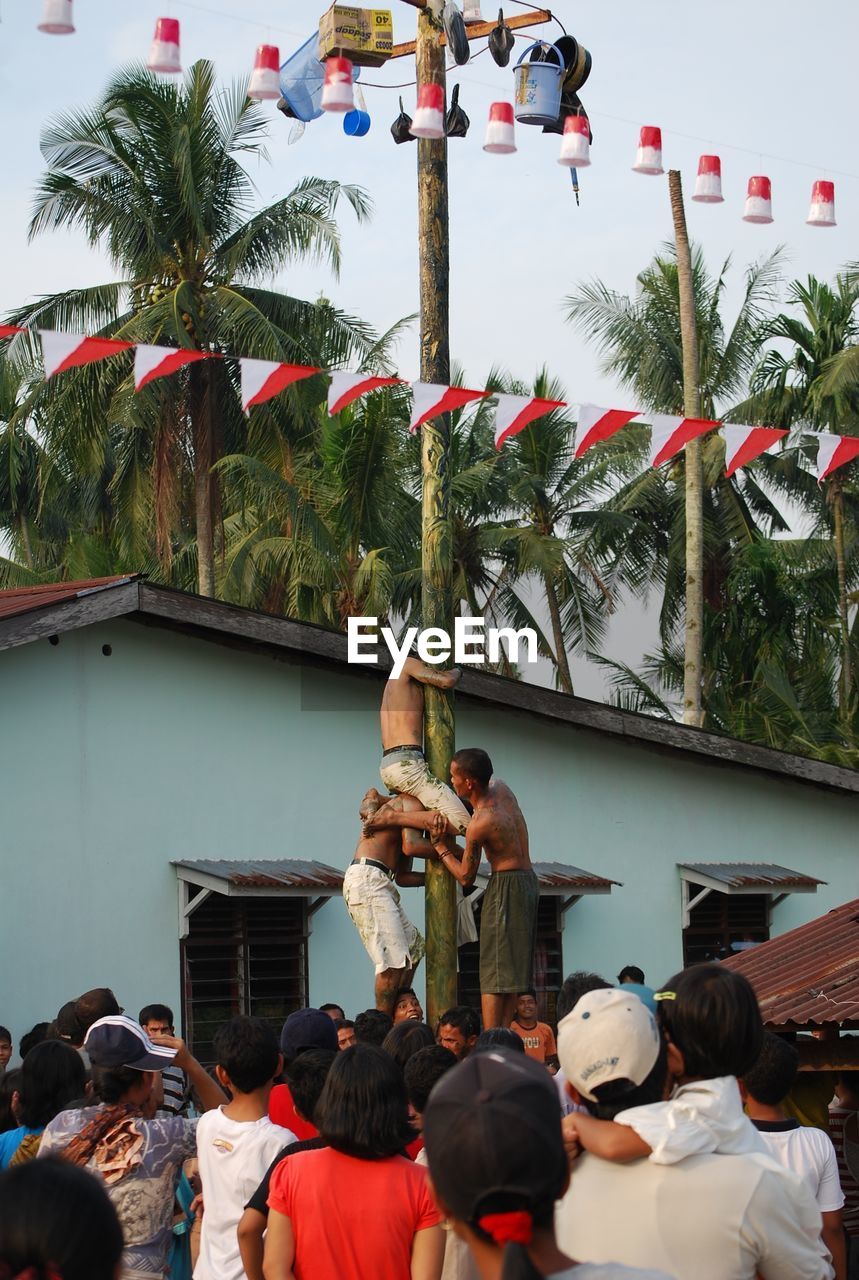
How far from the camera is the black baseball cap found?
278 cm

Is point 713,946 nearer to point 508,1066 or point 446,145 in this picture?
point 446,145

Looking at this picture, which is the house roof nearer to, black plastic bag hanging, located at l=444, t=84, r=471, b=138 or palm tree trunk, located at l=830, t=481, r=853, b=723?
black plastic bag hanging, located at l=444, t=84, r=471, b=138

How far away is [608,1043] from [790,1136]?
1951mm

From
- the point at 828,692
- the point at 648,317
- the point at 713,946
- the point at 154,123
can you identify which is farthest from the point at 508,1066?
the point at 648,317

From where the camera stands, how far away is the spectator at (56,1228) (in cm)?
271

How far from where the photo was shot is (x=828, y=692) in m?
34.5

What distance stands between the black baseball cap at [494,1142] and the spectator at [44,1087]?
3294 millimetres

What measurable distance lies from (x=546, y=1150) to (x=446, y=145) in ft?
33.1

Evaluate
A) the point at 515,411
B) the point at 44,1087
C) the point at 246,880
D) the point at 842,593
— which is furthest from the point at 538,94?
the point at 842,593

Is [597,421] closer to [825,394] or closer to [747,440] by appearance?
[747,440]

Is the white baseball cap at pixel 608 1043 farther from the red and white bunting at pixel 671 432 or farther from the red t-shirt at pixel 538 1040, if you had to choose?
the red and white bunting at pixel 671 432

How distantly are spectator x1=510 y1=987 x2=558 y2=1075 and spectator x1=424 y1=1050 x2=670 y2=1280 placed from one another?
22.5 ft

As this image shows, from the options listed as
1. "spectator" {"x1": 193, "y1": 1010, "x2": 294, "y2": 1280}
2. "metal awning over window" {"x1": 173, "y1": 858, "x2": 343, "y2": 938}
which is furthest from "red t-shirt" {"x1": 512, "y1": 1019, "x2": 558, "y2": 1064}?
"spectator" {"x1": 193, "y1": 1010, "x2": 294, "y2": 1280}

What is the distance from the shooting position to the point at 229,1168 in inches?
207
